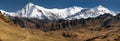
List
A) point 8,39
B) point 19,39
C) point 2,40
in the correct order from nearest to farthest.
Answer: point 2,40
point 8,39
point 19,39

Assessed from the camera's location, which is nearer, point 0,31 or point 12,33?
point 0,31

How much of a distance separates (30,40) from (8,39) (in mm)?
32937

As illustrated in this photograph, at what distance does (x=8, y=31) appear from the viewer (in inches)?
7160

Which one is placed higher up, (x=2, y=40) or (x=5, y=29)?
(x=5, y=29)

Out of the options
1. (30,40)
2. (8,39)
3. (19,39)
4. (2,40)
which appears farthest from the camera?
(30,40)

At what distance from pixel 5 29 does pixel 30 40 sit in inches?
656

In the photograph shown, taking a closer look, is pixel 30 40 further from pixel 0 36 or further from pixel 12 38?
pixel 0 36

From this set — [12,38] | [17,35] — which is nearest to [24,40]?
[17,35]

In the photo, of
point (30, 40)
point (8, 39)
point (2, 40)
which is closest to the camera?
point (2, 40)

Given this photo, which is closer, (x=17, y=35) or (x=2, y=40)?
(x=2, y=40)

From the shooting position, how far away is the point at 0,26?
182 m

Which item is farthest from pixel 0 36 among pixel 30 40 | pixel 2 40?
pixel 30 40

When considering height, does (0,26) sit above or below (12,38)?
above

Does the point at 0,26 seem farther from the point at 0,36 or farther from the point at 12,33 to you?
the point at 0,36
